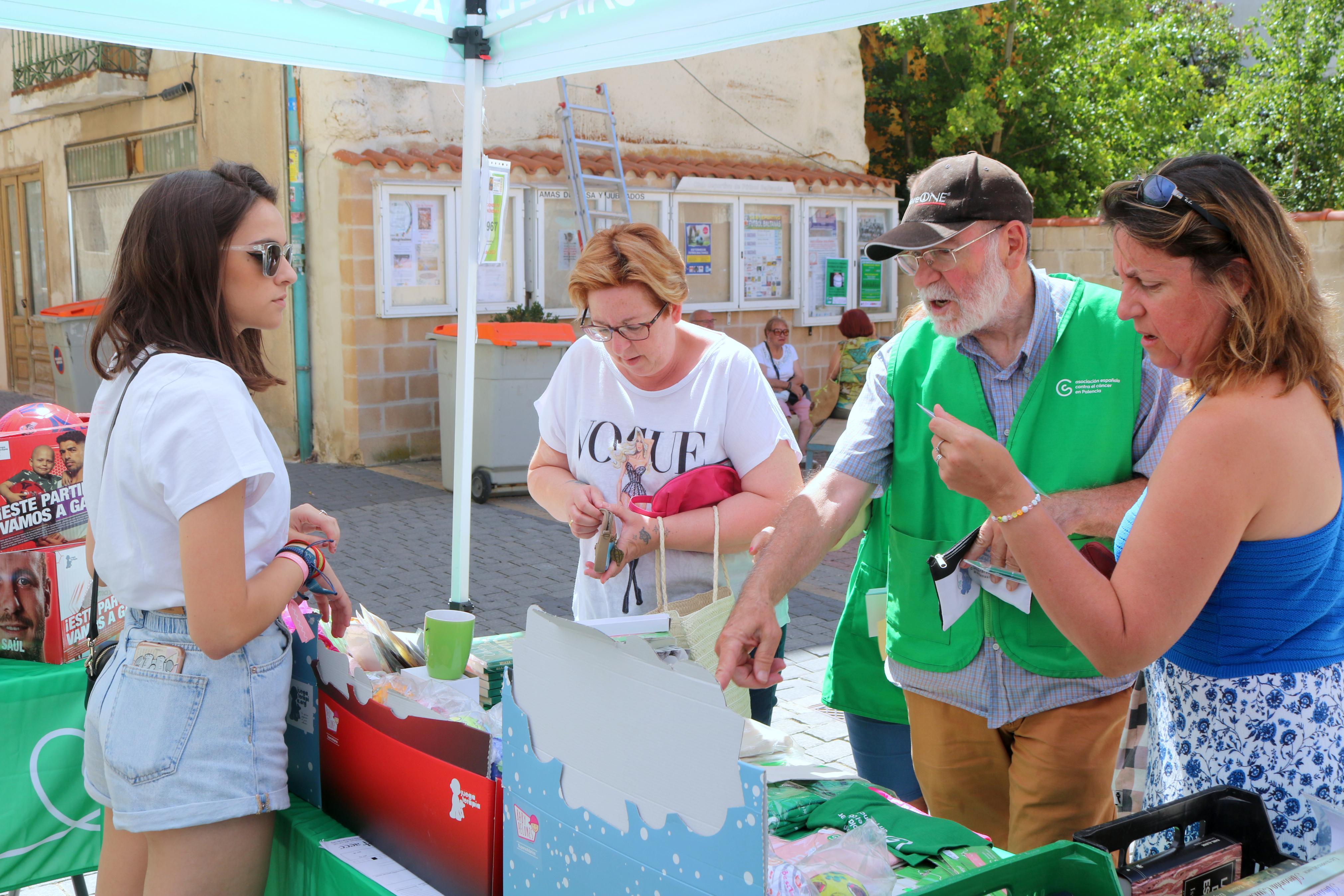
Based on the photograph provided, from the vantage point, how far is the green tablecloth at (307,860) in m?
1.71

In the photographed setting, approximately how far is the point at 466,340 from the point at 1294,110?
12.6 meters

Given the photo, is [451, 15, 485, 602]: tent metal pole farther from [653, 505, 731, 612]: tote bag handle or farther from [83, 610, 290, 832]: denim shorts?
[83, 610, 290, 832]: denim shorts

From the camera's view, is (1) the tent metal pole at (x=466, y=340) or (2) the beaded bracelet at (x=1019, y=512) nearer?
(2) the beaded bracelet at (x=1019, y=512)

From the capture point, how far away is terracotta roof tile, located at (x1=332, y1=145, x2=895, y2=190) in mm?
9312

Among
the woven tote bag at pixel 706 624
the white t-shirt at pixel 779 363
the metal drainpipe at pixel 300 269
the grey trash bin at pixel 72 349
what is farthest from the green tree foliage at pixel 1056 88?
the woven tote bag at pixel 706 624

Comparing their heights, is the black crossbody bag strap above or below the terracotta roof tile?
below

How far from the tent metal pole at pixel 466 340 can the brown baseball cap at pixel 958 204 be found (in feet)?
6.98

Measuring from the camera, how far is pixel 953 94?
48.5 feet

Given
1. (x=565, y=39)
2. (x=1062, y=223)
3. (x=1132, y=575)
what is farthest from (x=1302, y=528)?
(x=1062, y=223)

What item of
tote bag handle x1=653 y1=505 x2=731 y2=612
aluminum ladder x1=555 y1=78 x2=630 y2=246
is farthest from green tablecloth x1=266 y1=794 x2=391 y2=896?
aluminum ladder x1=555 y1=78 x2=630 y2=246

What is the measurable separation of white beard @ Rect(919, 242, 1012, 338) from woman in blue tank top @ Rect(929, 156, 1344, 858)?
1.38 ft

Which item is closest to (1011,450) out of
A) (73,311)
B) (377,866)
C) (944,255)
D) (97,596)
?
(944,255)

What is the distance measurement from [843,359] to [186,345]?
28.2 feet

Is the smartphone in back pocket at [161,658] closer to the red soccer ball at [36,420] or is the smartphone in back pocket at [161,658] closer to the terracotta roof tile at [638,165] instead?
the red soccer ball at [36,420]
